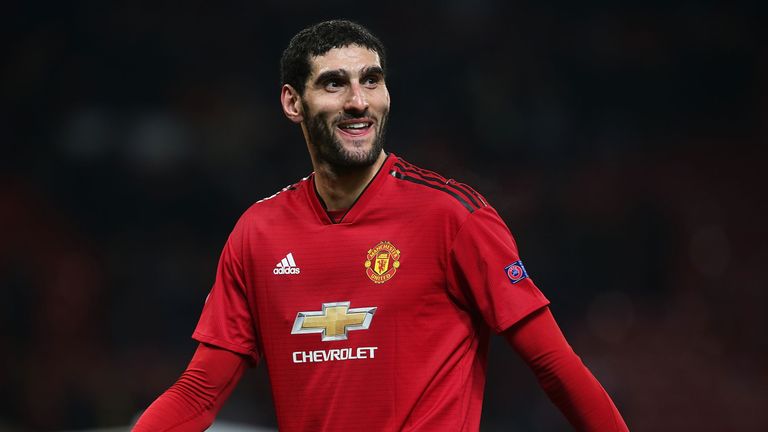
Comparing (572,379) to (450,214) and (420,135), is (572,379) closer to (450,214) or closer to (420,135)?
(450,214)

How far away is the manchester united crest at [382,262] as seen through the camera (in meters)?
2.54

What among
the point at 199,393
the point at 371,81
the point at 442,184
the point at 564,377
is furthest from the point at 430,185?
the point at 199,393

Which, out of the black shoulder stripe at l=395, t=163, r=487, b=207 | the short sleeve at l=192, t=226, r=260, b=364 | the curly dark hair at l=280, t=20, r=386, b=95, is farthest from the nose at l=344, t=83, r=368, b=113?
the short sleeve at l=192, t=226, r=260, b=364

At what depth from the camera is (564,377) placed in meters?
2.35

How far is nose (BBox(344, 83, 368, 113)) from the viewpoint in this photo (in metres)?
2.59

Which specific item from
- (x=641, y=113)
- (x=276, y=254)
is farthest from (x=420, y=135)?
(x=276, y=254)

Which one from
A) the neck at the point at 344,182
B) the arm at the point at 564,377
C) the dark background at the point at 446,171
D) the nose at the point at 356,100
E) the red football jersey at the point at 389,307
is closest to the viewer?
the arm at the point at 564,377

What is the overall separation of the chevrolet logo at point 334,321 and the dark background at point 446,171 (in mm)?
3528

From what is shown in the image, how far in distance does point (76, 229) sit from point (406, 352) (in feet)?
15.2

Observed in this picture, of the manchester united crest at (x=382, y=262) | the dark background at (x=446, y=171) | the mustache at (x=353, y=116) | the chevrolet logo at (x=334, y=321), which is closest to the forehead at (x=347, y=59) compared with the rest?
the mustache at (x=353, y=116)

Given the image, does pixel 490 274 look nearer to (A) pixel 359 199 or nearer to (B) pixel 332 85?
(A) pixel 359 199

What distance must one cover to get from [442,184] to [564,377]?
0.58 meters

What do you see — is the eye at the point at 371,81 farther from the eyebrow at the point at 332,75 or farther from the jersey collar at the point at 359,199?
the jersey collar at the point at 359,199

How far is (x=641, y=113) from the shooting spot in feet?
21.2
